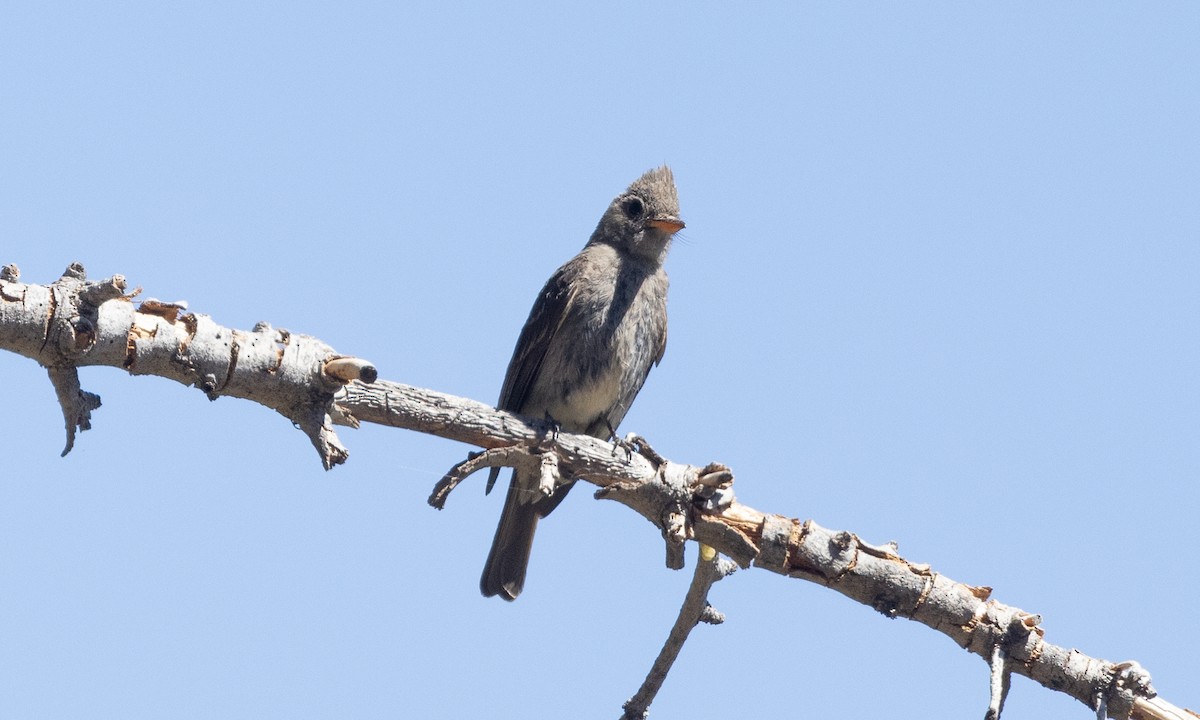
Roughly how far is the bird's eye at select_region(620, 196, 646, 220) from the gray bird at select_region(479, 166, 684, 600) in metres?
0.44

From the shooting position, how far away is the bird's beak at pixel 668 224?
292 inches

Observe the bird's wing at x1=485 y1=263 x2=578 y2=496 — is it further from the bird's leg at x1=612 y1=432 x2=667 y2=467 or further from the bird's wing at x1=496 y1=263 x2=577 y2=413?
the bird's leg at x1=612 y1=432 x2=667 y2=467

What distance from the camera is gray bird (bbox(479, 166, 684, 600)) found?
22.3ft

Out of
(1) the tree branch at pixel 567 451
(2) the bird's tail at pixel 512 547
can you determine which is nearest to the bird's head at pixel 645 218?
(2) the bird's tail at pixel 512 547

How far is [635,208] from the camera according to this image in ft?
25.2

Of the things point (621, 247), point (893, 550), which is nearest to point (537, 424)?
point (893, 550)

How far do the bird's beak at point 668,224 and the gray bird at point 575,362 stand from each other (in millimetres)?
305

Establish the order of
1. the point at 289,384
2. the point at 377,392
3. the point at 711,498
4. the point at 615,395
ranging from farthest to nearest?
the point at 615,395 → the point at 711,498 → the point at 377,392 → the point at 289,384

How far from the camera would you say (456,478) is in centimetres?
455

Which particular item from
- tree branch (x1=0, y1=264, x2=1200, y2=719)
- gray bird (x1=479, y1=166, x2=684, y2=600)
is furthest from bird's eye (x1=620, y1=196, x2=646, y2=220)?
tree branch (x1=0, y1=264, x2=1200, y2=719)


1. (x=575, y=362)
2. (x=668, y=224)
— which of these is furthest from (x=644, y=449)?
(x=668, y=224)

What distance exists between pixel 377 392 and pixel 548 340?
2.33 meters

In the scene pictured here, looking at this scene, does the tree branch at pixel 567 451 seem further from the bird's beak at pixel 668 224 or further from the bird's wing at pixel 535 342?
the bird's beak at pixel 668 224

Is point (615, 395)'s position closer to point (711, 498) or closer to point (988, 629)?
point (711, 498)
